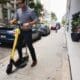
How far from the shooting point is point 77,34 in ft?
49.4

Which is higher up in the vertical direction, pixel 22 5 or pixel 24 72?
pixel 22 5

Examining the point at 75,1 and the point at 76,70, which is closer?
the point at 76,70

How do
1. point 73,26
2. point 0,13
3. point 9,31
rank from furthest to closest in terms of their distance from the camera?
point 0,13 → point 73,26 → point 9,31

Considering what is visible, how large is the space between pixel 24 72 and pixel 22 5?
1700 mm

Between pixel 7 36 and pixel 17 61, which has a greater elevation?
pixel 17 61

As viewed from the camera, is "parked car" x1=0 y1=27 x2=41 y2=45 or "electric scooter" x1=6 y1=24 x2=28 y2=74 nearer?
"electric scooter" x1=6 y1=24 x2=28 y2=74

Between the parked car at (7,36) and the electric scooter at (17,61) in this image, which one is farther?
the parked car at (7,36)

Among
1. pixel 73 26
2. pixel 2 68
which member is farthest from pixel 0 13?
pixel 2 68

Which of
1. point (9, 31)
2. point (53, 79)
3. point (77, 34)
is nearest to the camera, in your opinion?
point (53, 79)

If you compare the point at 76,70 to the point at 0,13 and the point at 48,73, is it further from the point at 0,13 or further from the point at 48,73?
the point at 0,13

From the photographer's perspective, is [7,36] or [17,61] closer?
[17,61]

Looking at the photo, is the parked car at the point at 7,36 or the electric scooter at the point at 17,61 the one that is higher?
the electric scooter at the point at 17,61

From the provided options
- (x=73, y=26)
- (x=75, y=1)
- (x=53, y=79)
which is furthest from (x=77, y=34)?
(x=53, y=79)

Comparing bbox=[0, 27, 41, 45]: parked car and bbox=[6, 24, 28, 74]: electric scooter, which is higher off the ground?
bbox=[6, 24, 28, 74]: electric scooter
